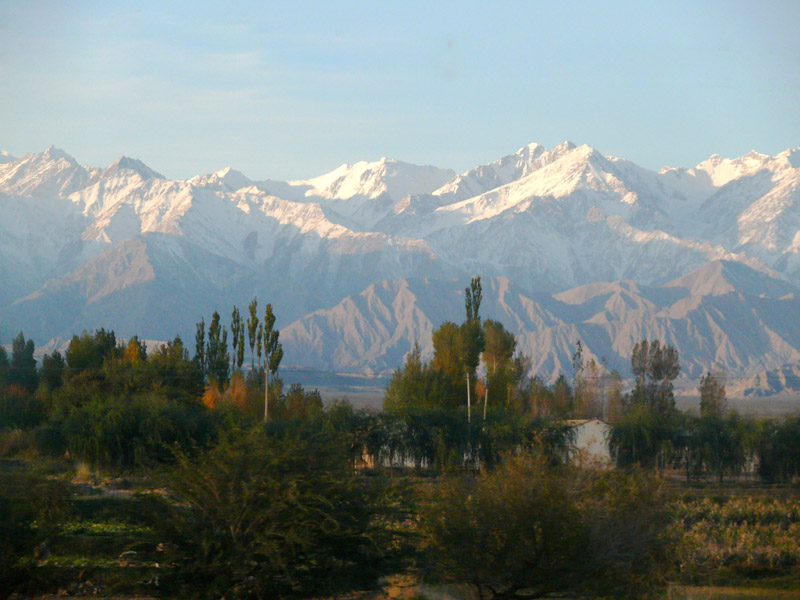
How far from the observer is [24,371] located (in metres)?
110

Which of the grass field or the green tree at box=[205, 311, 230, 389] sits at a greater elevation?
the green tree at box=[205, 311, 230, 389]

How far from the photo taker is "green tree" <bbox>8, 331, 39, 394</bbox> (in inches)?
4070

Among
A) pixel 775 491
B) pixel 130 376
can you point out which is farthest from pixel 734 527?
pixel 130 376

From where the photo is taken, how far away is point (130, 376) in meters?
75.8

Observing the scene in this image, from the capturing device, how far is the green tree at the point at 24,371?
103 metres

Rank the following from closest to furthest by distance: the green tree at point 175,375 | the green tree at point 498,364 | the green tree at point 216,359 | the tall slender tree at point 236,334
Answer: the green tree at point 175,375 < the green tree at point 216,359 < the green tree at point 498,364 < the tall slender tree at point 236,334

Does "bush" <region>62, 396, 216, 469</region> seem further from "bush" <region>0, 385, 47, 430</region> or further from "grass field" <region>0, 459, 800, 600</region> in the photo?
"bush" <region>0, 385, 47, 430</region>

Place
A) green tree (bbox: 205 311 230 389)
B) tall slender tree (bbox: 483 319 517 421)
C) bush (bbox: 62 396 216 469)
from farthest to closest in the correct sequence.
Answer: tall slender tree (bbox: 483 319 517 421) → green tree (bbox: 205 311 230 389) → bush (bbox: 62 396 216 469)

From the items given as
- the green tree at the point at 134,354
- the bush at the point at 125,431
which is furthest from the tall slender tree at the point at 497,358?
the bush at the point at 125,431

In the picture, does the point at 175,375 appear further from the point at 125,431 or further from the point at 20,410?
the point at 125,431

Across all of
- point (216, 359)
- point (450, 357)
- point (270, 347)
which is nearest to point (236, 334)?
point (216, 359)

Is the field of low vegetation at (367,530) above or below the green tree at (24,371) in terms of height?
below

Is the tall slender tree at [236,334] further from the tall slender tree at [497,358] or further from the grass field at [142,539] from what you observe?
the grass field at [142,539]

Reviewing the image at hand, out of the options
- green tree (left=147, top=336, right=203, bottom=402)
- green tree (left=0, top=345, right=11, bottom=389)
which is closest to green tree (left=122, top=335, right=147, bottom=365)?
green tree (left=147, top=336, right=203, bottom=402)
